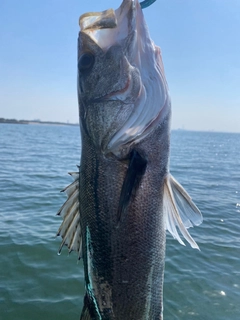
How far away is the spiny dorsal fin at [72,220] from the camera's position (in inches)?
96.2

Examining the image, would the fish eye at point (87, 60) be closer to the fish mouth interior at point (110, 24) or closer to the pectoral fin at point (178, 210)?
the fish mouth interior at point (110, 24)

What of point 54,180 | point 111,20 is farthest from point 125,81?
point 54,180

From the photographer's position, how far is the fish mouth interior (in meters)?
2.25

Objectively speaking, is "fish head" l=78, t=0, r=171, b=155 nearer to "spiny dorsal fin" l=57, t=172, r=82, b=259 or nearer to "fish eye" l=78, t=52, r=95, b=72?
"fish eye" l=78, t=52, r=95, b=72

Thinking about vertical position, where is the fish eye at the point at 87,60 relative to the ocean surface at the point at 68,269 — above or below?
above

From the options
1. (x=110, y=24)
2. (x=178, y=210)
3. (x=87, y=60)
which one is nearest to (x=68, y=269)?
(x=178, y=210)

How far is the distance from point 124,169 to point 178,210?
1.82 feet

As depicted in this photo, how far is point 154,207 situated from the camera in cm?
228

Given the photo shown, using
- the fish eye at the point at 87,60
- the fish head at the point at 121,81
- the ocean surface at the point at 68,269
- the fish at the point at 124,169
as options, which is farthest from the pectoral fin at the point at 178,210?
the ocean surface at the point at 68,269

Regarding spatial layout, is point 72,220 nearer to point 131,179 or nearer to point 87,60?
point 131,179

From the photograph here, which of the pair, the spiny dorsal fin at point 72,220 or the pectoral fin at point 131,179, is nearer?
the pectoral fin at point 131,179

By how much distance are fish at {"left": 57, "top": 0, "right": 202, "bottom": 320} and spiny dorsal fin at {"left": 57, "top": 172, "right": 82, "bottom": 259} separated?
83mm

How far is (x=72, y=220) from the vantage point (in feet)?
8.11

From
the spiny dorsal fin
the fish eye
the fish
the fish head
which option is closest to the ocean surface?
the spiny dorsal fin
